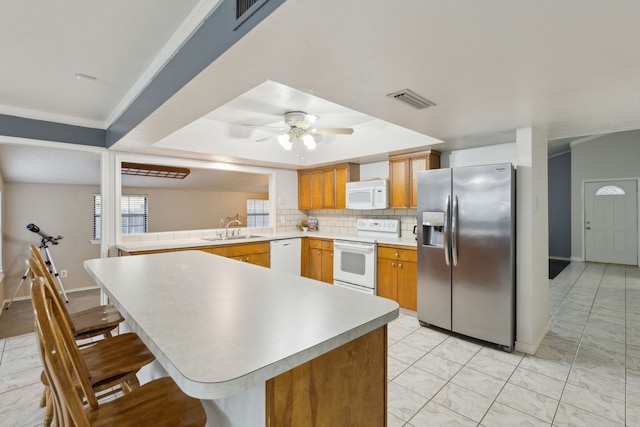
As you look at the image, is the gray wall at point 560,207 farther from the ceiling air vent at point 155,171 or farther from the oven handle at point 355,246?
the ceiling air vent at point 155,171

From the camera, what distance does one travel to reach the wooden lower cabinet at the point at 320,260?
465 centimetres

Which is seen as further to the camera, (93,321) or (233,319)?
(93,321)

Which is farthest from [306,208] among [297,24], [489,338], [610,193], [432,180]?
[610,193]

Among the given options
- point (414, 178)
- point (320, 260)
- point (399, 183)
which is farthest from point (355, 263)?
point (414, 178)

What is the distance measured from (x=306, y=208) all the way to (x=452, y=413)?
3.90 meters

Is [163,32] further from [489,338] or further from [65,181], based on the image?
[65,181]

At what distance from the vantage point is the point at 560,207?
7770 mm

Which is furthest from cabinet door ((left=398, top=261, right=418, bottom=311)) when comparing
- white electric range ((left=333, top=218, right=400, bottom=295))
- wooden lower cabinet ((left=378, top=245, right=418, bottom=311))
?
white electric range ((left=333, top=218, right=400, bottom=295))

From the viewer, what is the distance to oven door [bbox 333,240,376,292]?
13.1ft

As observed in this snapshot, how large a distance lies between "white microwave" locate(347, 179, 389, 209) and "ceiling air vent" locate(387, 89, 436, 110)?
203 cm

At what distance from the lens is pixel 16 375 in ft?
7.91

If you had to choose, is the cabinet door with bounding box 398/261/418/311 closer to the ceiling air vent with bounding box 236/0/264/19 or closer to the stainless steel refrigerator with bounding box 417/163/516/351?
the stainless steel refrigerator with bounding box 417/163/516/351

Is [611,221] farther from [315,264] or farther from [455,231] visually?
[315,264]

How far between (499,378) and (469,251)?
42.3 inches
